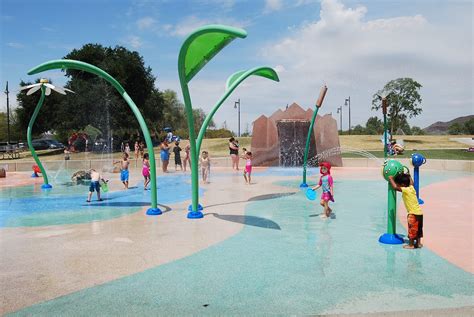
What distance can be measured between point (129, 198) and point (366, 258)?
8.54 metres

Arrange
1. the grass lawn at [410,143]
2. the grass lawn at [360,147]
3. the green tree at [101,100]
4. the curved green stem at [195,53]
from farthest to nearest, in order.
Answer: the grass lawn at [410,143], the green tree at [101,100], the grass lawn at [360,147], the curved green stem at [195,53]

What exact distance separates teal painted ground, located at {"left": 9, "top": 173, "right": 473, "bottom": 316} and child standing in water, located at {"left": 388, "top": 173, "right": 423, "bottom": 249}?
22 cm

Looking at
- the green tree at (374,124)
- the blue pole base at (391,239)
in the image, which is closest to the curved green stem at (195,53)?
the blue pole base at (391,239)

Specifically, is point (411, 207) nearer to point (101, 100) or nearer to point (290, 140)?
point (290, 140)

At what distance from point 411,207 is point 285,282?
260cm

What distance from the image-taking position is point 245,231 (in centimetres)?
772

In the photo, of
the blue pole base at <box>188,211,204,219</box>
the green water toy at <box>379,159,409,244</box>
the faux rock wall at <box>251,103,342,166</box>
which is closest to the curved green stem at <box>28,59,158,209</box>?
the blue pole base at <box>188,211,204,219</box>

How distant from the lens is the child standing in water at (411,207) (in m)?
6.19

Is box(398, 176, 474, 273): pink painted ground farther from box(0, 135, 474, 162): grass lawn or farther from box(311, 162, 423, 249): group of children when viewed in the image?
box(0, 135, 474, 162): grass lawn

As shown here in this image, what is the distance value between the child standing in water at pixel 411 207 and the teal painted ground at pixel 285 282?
0.71ft

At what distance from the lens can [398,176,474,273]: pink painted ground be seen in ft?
20.1

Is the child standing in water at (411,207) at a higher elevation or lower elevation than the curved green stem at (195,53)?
lower

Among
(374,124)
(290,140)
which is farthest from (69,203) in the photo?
(374,124)

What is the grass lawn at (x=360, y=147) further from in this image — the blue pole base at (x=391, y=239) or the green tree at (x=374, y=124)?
the green tree at (x=374, y=124)
